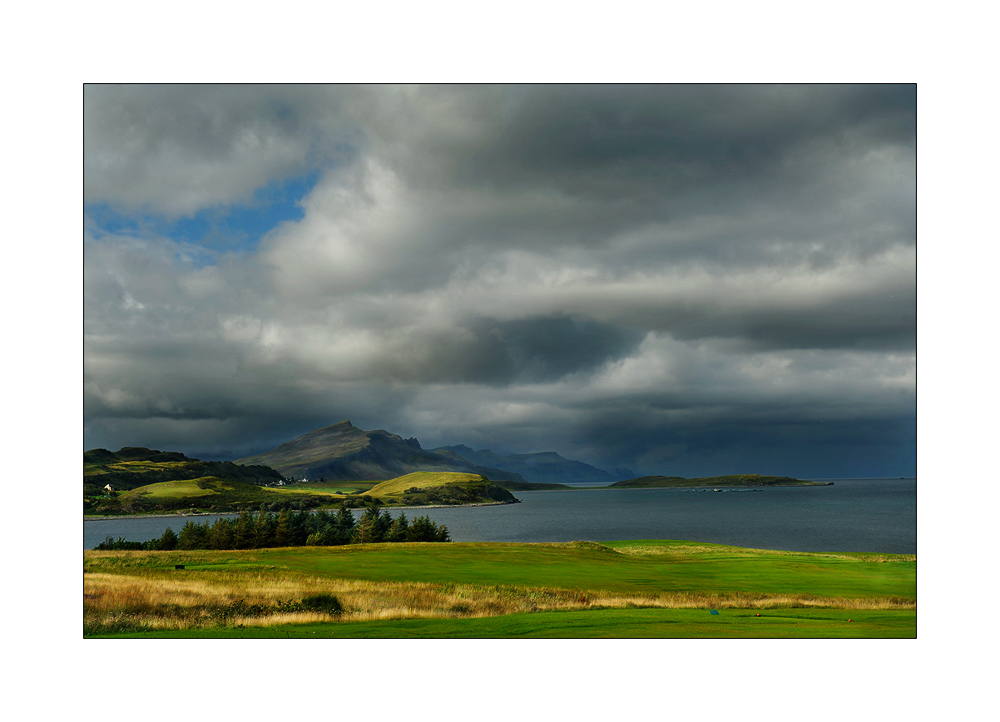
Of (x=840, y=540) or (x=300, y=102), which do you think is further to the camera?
(x=840, y=540)

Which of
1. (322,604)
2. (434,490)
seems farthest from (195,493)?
(434,490)

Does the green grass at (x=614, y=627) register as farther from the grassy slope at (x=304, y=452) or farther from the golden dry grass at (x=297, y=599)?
the grassy slope at (x=304, y=452)

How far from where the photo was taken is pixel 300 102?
13.5 m

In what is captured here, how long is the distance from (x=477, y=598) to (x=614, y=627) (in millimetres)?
2889

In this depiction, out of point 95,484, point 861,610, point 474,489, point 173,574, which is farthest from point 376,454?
point 861,610

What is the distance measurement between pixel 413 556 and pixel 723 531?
1385 inches

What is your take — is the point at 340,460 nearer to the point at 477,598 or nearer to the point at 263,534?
the point at 263,534

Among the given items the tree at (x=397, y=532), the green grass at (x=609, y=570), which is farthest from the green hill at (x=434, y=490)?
the green grass at (x=609, y=570)

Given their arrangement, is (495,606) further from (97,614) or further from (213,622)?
(97,614)

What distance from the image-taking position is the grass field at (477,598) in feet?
31.7

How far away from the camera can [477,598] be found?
1084cm

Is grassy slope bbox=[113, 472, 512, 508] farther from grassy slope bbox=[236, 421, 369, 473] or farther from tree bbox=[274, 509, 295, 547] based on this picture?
tree bbox=[274, 509, 295, 547]

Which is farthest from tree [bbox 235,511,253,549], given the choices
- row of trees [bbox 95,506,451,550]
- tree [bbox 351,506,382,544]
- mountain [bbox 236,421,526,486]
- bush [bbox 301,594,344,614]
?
mountain [bbox 236,421,526,486]

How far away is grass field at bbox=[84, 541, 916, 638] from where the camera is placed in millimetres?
9656
